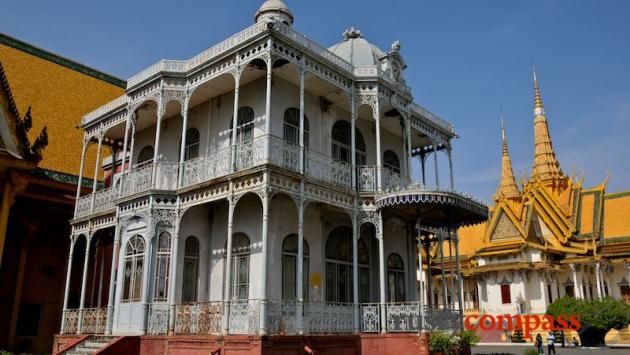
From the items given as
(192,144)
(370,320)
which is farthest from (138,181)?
(370,320)

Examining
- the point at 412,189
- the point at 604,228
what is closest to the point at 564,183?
the point at 604,228

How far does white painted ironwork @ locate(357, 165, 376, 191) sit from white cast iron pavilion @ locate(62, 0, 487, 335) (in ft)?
0.13

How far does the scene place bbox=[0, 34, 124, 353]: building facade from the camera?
22641mm

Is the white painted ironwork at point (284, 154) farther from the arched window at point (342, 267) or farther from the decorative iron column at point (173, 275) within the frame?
the decorative iron column at point (173, 275)

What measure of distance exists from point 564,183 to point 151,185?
46013mm

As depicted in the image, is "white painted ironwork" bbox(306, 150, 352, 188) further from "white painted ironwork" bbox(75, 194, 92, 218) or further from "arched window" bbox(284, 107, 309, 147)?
"white painted ironwork" bbox(75, 194, 92, 218)

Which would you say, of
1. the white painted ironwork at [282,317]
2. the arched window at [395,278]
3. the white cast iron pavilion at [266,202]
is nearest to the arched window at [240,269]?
the white cast iron pavilion at [266,202]

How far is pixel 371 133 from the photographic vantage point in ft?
69.8

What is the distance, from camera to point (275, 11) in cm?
2133

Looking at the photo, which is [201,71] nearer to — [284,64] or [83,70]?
[284,64]

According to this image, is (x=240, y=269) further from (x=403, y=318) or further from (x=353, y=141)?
(x=353, y=141)

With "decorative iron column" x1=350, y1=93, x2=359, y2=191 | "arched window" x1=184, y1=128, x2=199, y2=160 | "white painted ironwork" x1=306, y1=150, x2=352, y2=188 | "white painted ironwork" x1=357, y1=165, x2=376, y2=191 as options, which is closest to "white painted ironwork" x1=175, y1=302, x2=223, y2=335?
"white painted ironwork" x1=306, y1=150, x2=352, y2=188

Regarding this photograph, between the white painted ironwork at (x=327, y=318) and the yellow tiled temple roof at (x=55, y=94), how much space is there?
15735mm

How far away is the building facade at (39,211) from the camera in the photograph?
2264cm
